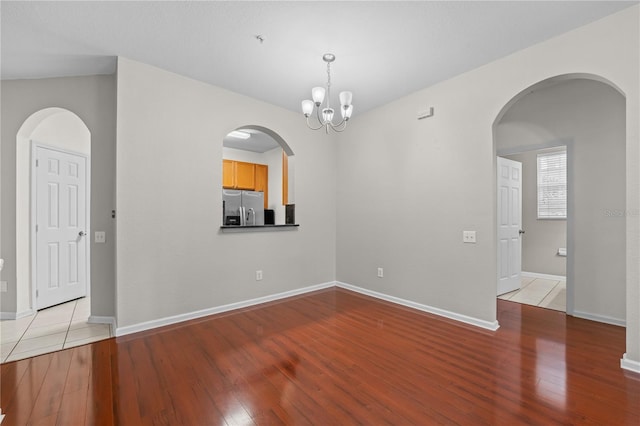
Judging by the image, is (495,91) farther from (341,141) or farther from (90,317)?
(90,317)

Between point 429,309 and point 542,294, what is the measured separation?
2097 mm

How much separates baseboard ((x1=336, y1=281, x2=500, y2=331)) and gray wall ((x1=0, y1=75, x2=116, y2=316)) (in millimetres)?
3159

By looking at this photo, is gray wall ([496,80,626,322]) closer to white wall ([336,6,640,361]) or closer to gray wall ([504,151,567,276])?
white wall ([336,6,640,361])

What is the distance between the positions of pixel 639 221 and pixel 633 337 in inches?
34.2

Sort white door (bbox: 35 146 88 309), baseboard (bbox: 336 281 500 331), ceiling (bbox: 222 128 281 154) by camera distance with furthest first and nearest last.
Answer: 1. ceiling (bbox: 222 128 281 154)
2. white door (bbox: 35 146 88 309)
3. baseboard (bbox: 336 281 500 331)

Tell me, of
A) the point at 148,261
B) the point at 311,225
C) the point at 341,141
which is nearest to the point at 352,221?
the point at 311,225

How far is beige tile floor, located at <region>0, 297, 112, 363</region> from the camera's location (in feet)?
8.32

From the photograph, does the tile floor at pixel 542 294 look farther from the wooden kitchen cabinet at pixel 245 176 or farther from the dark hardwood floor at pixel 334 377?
the wooden kitchen cabinet at pixel 245 176

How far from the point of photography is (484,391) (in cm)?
192

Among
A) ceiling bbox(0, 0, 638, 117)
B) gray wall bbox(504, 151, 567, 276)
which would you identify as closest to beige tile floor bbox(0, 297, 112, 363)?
ceiling bbox(0, 0, 638, 117)

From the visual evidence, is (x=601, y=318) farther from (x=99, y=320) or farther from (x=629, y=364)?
(x=99, y=320)

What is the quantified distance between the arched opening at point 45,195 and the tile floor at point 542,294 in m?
6.07

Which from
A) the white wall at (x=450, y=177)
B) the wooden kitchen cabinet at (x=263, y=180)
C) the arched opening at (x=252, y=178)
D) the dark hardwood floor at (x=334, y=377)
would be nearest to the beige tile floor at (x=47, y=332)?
the dark hardwood floor at (x=334, y=377)

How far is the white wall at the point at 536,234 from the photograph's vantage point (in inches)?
202
